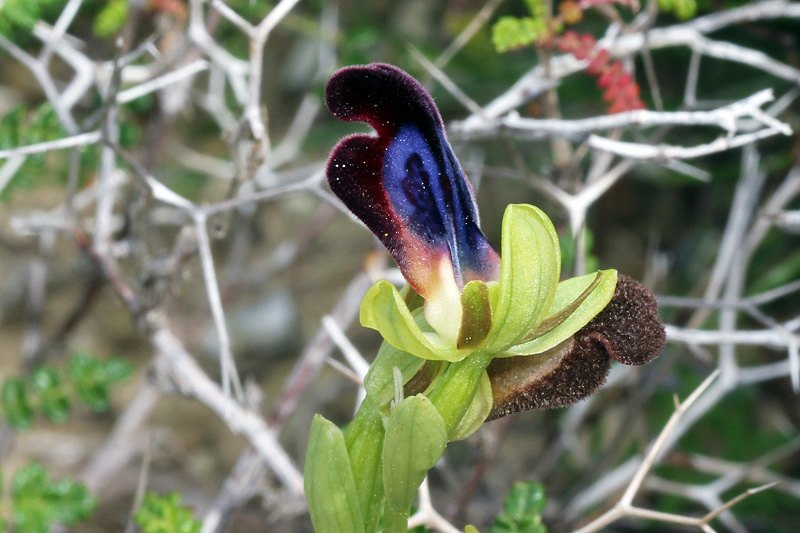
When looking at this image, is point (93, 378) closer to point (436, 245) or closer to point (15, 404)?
point (15, 404)

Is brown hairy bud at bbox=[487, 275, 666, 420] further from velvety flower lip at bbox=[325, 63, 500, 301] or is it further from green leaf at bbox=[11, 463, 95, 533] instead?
green leaf at bbox=[11, 463, 95, 533]

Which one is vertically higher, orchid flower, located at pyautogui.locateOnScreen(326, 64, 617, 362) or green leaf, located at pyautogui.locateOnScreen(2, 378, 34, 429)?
orchid flower, located at pyautogui.locateOnScreen(326, 64, 617, 362)

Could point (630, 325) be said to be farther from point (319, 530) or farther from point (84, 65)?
point (84, 65)

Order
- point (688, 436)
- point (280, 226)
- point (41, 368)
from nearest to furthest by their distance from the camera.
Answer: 1. point (41, 368)
2. point (688, 436)
3. point (280, 226)

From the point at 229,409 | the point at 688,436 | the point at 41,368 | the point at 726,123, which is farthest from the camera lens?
the point at 688,436

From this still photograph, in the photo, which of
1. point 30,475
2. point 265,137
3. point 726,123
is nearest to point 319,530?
point 265,137

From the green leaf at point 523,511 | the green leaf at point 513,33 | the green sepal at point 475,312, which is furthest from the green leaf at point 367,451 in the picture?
the green leaf at point 513,33

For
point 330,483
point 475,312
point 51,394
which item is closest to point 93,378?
point 51,394

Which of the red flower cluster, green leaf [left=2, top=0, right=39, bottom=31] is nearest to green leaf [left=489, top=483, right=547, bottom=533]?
the red flower cluster
